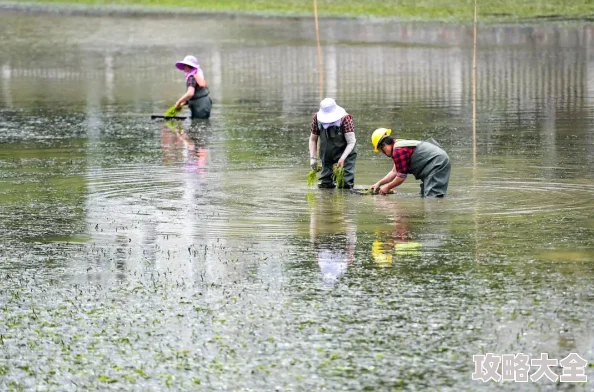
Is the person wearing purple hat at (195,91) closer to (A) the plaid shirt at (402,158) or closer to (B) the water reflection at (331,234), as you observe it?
(B) the water reflection at (331,234)

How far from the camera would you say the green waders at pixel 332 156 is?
16.4 meters

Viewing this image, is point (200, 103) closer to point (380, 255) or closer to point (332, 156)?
point (332, 156)

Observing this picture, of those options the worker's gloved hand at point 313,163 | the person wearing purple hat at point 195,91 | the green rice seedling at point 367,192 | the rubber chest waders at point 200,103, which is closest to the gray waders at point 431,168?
the green rice seedling at point 367,192

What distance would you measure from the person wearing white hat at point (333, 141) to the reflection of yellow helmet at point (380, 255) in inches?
143

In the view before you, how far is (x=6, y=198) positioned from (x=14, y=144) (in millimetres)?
6147

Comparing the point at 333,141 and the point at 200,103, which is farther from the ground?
the point at 200,103

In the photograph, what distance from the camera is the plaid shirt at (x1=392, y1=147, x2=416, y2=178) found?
15164mm

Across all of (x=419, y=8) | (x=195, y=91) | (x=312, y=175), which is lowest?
(x=312, y=175)

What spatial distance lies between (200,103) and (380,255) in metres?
13.6

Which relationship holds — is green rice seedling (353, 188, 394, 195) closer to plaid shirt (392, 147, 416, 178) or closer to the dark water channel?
the dark water channel

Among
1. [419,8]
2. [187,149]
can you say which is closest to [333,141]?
[187,149]

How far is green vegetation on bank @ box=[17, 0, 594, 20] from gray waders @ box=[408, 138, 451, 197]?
29879 millimetres

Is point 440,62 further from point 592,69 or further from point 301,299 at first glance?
point 301,299

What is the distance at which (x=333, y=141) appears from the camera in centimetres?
1655
